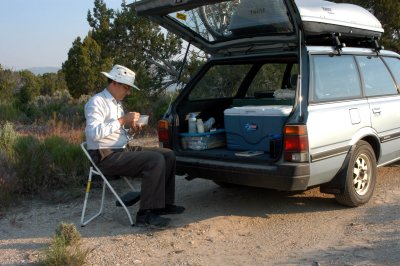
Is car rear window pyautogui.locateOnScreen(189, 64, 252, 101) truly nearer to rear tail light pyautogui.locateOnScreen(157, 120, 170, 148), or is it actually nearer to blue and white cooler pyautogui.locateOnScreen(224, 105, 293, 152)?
rear tail light pyautogui.locateOnScreen(157, 120, 170, 148)

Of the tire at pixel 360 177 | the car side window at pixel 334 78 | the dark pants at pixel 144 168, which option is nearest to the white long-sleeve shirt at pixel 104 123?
the dark pants at pixel 144 168

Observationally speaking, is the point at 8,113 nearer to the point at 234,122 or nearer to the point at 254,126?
the point at 234,122

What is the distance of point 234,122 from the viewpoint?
5586mm

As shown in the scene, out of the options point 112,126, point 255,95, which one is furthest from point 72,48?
point 112,126

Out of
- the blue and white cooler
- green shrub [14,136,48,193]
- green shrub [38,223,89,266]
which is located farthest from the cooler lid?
green shrub [14,136,48,193]

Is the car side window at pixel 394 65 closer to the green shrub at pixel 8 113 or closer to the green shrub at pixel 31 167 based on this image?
the green shrub at pixel 31 167

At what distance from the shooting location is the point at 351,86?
5402mm

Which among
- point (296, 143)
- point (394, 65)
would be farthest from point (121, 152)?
point (394, 65)

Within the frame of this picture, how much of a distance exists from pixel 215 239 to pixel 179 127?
1.66 metres

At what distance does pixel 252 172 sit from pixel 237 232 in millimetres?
604

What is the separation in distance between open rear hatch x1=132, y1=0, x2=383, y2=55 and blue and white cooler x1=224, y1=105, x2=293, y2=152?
763 millimetres

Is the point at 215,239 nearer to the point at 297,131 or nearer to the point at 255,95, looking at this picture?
the point at 297,131

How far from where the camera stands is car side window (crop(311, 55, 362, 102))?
4949mm

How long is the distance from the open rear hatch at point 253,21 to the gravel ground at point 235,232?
184cm
